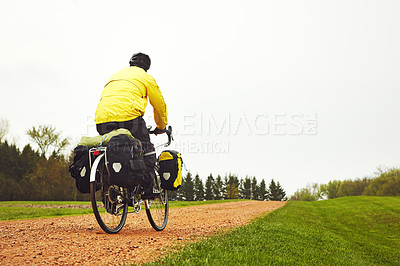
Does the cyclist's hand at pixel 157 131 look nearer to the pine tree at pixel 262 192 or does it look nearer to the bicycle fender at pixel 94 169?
the bicycle fender at pixel 94 169

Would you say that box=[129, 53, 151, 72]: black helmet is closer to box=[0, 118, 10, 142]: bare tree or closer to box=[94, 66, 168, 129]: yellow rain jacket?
box=[94, 66, 168, 129]: yellow rain jacket

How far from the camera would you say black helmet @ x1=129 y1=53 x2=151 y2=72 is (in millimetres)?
5094

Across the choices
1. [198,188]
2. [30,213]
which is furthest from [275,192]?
[30,213]

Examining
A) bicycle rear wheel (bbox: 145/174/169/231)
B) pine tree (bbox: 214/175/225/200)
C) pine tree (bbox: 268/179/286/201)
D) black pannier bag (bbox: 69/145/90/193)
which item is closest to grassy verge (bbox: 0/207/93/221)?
bicycle rear wheel (bbox: 145/174/169/231)

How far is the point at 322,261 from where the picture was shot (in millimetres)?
4770

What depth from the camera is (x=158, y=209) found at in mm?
5766

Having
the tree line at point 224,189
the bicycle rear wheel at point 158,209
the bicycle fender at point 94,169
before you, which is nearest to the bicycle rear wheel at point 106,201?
the bicycle fender at point 94,169

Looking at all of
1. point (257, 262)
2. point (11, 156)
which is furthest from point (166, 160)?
point (11, 156)

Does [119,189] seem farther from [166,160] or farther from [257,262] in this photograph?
[257,262]

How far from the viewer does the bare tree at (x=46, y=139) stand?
132 feet

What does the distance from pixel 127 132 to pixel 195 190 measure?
254 ft

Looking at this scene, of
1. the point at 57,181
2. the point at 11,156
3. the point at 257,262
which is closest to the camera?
the point at 257,262

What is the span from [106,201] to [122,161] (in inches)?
33.5

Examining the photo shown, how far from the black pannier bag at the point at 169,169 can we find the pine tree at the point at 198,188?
3006 inches
